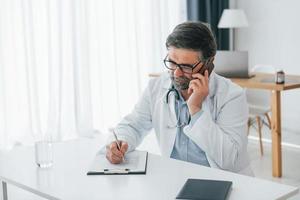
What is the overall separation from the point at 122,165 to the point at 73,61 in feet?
10.9

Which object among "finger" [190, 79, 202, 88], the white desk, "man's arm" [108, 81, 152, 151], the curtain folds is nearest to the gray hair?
"finger" [190, 79, 202, 88]

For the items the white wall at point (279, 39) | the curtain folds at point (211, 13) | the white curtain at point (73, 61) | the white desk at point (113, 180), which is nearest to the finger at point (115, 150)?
the white desk at point (113, 180)

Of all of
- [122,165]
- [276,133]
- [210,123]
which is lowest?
[276,133]

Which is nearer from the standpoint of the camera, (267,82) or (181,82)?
(181,82)

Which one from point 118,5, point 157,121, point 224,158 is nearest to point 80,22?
point 118,5

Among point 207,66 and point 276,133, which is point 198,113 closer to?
point 207,66

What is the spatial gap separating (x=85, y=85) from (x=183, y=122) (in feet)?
10.5

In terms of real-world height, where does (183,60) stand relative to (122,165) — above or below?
above

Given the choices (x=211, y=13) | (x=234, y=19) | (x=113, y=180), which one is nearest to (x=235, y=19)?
(x=234, y=19)

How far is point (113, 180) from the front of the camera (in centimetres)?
191

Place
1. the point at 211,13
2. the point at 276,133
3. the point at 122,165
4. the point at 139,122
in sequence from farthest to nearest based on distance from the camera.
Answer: the point at 211,13, the point at 276,133, the point at 139,122, the point at 122,165

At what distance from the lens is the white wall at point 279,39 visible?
5.80 meters

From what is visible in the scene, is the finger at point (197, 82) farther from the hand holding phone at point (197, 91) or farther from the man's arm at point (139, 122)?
the man's arm at point (139, 122)

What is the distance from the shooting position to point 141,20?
19.2ft
